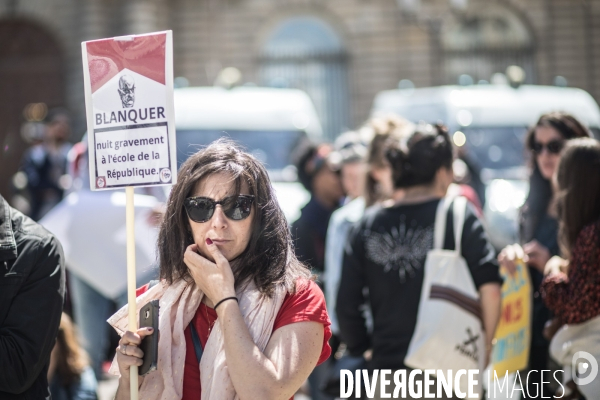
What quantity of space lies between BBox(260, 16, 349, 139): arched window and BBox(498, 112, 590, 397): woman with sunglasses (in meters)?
17.4

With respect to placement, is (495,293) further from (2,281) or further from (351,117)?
(351,117)

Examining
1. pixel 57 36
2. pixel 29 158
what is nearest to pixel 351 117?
pixel 57 36

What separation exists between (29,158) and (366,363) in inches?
317

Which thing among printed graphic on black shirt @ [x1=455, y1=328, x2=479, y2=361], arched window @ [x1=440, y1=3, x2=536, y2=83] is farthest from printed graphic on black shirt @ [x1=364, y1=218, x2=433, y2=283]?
arched window @ [x1=440, y1=3, x2=536, y2=83]

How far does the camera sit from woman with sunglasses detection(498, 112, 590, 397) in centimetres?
461

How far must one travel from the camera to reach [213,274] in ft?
8.75

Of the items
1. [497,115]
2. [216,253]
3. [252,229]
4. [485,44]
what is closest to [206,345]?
[216,253]

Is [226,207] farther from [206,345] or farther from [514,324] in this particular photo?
[514,324]

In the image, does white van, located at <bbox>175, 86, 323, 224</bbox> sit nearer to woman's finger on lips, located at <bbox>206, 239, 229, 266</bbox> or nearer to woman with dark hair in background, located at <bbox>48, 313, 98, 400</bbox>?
woman with dark hair in background, located at <bbox>48, 313, 98, 400</bbox>

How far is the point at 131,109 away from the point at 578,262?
2.06 m

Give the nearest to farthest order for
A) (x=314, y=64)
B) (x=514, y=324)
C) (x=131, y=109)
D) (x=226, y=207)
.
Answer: (x=226, y=207)
(x=131, y=109)
(x=514, y=324)
(x=314, y=64)

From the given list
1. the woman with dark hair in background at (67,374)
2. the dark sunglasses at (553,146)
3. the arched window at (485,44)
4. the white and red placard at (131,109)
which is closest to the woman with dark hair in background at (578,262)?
the dark sunglasses at (553,146)

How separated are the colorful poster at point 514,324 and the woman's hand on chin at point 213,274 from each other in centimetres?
224

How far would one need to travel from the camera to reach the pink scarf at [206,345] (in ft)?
8.54
